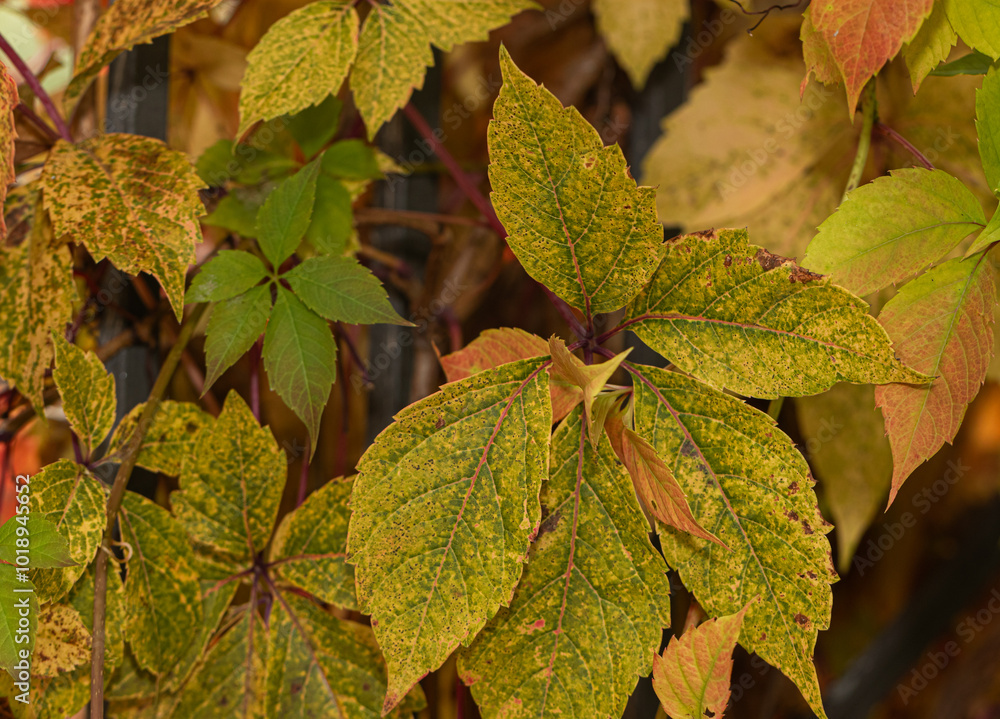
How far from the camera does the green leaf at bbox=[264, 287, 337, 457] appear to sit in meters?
0.43

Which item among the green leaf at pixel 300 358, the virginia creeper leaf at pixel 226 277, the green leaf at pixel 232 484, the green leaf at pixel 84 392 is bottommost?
the green leaf at pixel 232 484

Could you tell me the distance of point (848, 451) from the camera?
2.02 ft

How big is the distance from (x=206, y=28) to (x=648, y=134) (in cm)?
57

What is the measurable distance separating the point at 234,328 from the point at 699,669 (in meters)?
0.33

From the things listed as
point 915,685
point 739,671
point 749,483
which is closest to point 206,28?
point 749,483

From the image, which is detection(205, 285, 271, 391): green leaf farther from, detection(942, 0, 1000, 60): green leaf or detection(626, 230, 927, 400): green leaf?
detection(942, 0, 1000, 60): green leaf

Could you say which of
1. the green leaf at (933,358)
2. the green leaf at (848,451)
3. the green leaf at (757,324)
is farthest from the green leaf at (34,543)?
the green leaf at (848,451)

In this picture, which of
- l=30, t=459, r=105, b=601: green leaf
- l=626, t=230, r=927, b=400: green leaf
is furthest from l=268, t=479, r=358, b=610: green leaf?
l=626, t=230, r=927, b=400: green leaf

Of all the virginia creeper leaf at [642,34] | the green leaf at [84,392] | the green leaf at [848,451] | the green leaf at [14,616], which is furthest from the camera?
the virginia creeper leaf at [642,34]

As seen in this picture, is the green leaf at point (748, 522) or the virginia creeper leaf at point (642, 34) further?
the virginia creeper leaf at point (642, 34)

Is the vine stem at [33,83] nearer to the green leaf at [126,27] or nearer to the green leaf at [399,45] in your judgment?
the green leaf at [126,27]

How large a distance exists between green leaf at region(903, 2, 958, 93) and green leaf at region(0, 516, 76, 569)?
0.55 m

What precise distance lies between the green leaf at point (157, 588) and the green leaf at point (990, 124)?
1.78 feet

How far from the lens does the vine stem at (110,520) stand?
1.42 ft
